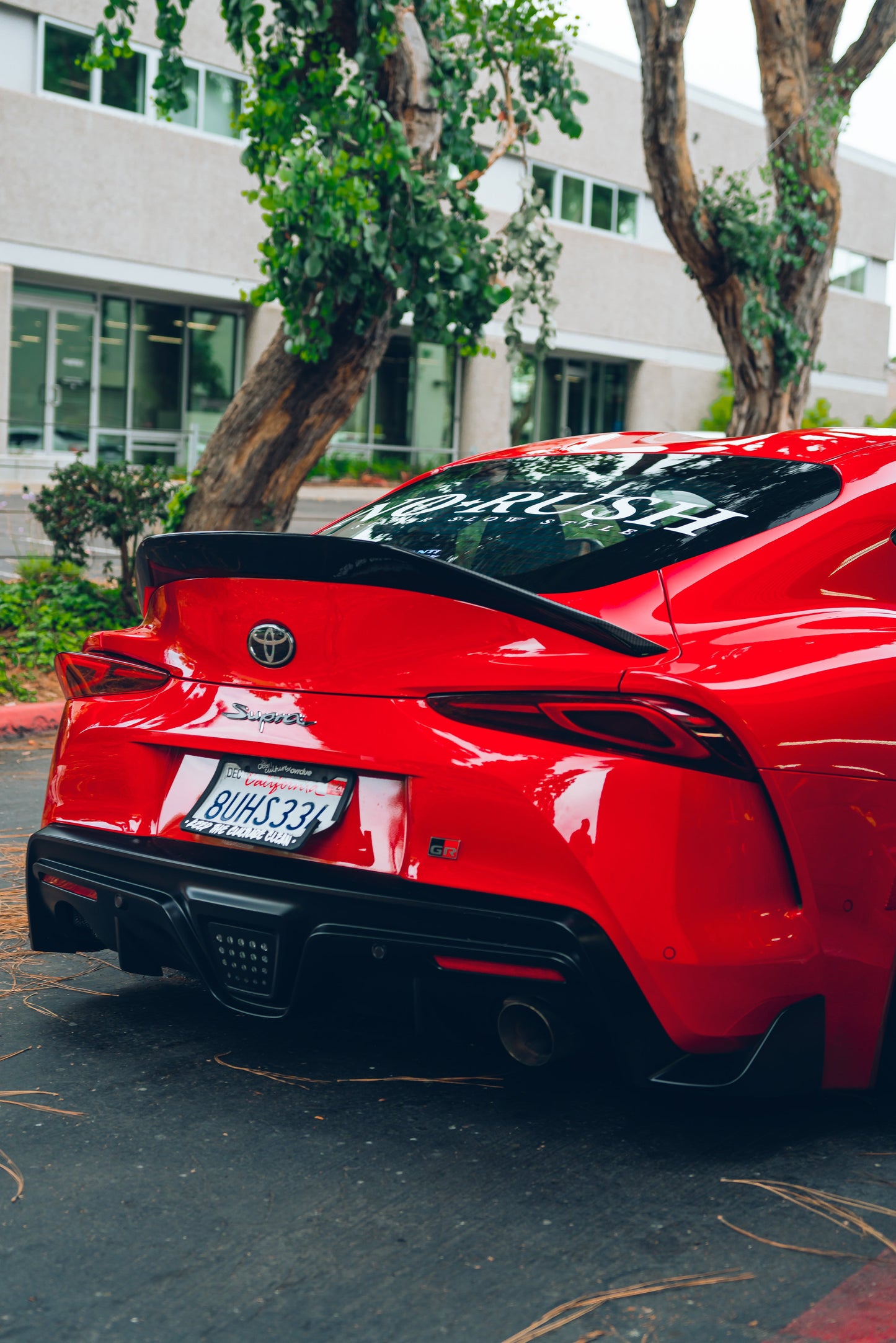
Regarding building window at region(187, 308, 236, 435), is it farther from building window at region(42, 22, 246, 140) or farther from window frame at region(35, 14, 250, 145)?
building window at region(42, 22, 246, 140)

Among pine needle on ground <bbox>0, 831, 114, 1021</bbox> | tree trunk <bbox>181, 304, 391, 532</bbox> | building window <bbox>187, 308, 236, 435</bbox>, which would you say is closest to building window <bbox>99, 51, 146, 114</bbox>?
building window <bbox>187, 308, 236, 435</bbox>

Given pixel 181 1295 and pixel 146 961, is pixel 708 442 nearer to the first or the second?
pixel 146 961

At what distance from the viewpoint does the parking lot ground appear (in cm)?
232

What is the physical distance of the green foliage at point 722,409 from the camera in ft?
97.5

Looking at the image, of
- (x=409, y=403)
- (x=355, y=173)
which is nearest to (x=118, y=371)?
(x=409, y=403)

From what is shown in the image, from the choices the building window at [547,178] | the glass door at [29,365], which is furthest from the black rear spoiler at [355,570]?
the building window at [547,178]

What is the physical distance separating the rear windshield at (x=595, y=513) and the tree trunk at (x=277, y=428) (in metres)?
6.50

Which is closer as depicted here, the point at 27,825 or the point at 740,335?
the point at 27,825

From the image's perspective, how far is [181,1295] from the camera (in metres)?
2.35

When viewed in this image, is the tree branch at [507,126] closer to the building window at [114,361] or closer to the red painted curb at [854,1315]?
the red painted curb at [854,1315]

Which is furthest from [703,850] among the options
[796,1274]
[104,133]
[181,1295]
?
[104,133]

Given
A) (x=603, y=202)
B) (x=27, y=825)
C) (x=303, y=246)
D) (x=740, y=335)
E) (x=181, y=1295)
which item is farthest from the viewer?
(x=603, y=202)

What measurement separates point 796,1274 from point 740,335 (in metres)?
11.0

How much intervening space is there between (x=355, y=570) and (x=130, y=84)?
64.8 feet
